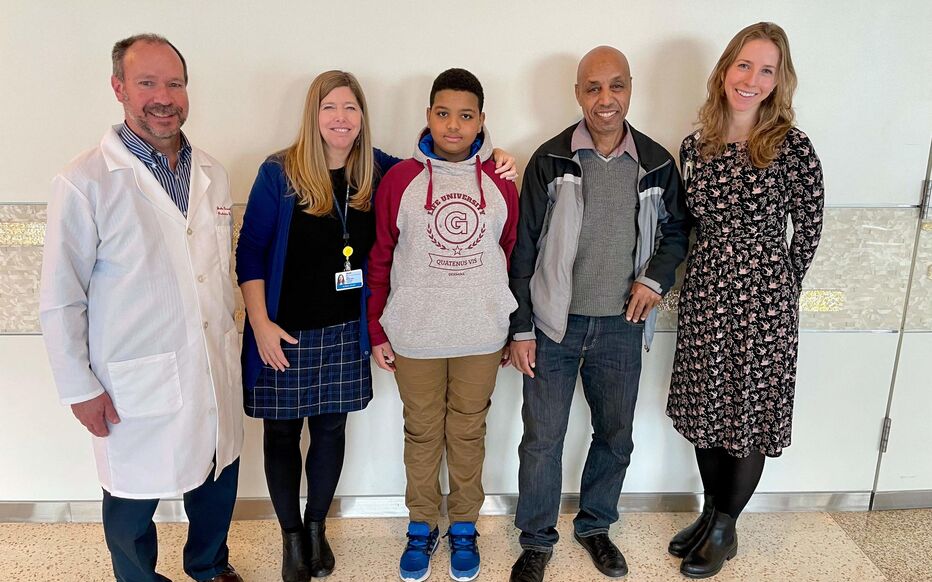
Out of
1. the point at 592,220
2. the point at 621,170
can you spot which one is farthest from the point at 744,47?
the point at 592,220

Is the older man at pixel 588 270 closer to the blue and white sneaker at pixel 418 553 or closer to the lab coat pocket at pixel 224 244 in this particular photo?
the blue and white sneaker at pixel 418 553

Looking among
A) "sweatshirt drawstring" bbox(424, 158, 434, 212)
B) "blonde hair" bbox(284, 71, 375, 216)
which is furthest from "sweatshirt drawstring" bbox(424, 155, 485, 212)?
"blonde hair" bbox(284, 71, 375, 216)

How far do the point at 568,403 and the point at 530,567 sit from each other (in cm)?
57

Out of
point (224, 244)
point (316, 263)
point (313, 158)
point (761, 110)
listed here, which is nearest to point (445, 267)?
point (316, 263)

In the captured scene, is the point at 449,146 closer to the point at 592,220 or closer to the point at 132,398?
the point at 592,220

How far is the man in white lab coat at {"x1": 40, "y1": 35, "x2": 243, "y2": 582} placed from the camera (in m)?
1.48

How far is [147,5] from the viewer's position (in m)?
2.00

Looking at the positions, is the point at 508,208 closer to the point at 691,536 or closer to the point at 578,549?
the point at 578,549

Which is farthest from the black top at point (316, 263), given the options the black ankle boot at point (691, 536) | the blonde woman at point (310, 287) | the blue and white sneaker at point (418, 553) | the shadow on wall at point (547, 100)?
the black ankle boot at point (691, 536)

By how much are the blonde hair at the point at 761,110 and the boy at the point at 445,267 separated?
2.20 feet

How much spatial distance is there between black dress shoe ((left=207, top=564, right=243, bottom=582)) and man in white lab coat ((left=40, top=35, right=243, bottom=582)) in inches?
10.3

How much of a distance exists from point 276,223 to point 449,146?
0.57 m

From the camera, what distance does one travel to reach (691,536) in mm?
2219

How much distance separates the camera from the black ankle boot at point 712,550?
2.08 m
